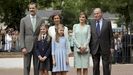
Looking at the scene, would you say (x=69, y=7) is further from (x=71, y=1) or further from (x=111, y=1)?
(x=111, y=1)

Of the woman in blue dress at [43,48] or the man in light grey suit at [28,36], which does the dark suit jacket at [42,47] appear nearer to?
the woman in blue dress at [43,48]

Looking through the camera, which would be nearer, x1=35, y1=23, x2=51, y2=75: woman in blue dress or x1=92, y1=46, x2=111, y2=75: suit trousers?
x1=35, y1=23, x2=51, y2=75: woman in blue dress

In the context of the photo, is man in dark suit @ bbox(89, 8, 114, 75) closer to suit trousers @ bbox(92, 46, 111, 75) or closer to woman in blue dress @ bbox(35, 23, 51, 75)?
suit trousers @ bbox(92, 46, 111, 75)

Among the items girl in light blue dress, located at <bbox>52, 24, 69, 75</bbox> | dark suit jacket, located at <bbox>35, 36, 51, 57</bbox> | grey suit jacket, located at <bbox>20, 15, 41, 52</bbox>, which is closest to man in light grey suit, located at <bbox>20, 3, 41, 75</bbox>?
grey suit jacket, located at <bbox>20, 15, 41, 52</bbox>

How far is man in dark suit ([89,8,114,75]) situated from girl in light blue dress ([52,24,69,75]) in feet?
2.81

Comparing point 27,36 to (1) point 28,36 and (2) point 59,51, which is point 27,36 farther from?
(2) point 59,51

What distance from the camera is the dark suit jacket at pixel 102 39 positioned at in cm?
1178

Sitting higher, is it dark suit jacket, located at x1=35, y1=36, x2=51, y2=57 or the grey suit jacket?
the grey suit jacket

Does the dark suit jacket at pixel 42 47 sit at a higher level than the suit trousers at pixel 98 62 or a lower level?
higher

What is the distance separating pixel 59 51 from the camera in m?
11.3

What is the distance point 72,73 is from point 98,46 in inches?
177

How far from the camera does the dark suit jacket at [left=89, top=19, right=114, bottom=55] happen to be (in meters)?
11.8

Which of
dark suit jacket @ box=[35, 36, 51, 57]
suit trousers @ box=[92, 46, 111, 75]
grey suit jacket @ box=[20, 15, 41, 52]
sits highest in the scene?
grey suit jacket @ box=[20, 15, 41, 52]

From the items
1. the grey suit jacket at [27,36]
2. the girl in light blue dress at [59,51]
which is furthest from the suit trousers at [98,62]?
the grey suit jacket at [27,36]
